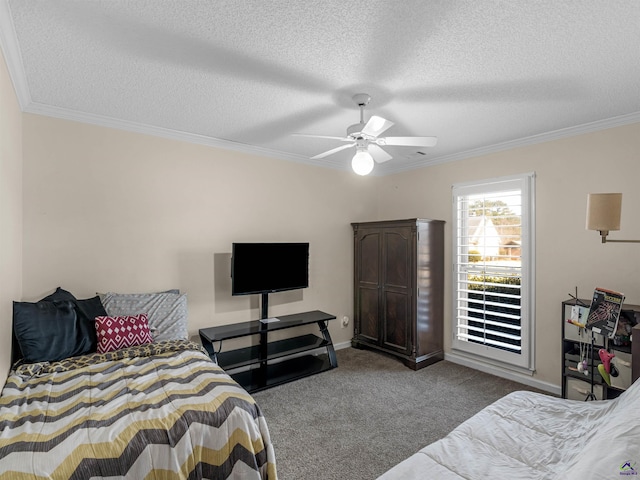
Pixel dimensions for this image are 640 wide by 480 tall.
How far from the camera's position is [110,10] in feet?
5.36

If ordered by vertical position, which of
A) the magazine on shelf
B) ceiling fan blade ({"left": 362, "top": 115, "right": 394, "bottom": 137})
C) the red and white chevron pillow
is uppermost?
ceiling fan blade ({"left": 362, "top": 115, "right": 394, "bottom": 137})

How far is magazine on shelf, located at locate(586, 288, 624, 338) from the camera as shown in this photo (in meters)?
2.49

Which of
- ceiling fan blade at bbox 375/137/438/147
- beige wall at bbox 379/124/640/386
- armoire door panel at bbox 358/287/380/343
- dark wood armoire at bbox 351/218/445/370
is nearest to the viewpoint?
ceiling fan blade at bbox 375/137/438/147

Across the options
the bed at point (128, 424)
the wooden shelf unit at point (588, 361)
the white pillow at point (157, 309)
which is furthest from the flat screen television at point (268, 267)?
the wooden shelf unit at point (588, 361)

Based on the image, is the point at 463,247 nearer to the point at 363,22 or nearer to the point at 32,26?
the point at 363,22

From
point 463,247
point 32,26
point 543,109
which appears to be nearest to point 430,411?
point 463,247

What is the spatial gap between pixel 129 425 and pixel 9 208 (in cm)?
166

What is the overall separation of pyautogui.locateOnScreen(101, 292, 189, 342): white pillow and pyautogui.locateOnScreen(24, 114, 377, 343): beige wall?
0.73ft

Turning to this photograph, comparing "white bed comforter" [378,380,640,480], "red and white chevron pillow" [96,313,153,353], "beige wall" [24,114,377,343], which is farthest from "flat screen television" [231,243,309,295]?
"white bed comforter" [378,380,640,480]

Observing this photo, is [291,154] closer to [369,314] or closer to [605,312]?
[369,314]

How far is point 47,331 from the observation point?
2400 millimetres

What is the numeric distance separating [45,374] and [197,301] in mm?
1460

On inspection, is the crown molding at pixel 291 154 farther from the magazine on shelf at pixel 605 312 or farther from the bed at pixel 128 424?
the bed at pixel 128 424

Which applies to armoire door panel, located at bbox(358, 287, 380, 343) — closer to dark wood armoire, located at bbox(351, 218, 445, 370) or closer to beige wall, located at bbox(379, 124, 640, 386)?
dark wood armoire, located at bbox(351, 218, 445, 370)
